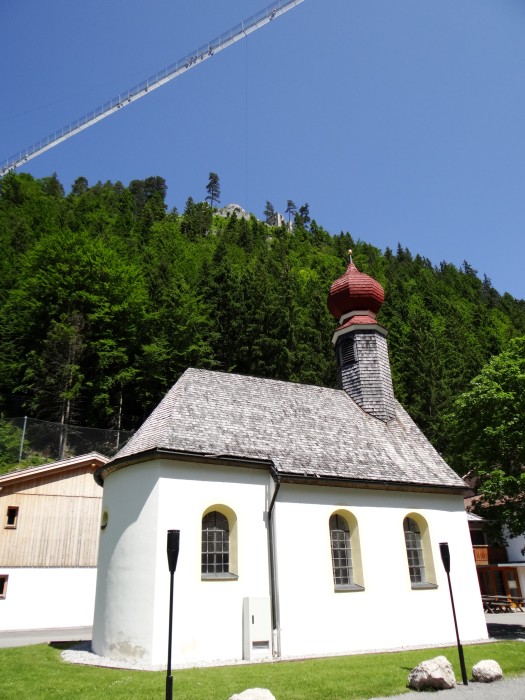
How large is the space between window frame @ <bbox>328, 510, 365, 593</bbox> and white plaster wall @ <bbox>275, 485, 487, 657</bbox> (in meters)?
0.14

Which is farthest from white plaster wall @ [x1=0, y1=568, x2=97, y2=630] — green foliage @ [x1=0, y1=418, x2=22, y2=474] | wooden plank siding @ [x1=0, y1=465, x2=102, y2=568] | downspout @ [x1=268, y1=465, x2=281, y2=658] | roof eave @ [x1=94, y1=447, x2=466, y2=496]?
downspout @ [x1=268, y1=465, x2=281, y2=658]

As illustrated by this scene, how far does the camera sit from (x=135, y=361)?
36.0 metres

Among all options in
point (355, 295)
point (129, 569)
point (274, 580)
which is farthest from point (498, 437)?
point (129, 569)

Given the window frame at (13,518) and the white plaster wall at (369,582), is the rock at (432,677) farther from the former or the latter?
the window frame at (13,518)

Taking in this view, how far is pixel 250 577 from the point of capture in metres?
12.7

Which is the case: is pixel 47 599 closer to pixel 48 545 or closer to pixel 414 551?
pixel 48 545

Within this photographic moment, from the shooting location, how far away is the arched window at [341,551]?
46.2 ft

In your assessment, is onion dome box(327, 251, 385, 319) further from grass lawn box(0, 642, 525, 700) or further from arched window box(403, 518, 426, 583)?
grass lawn box(0, 642, 525, 700)

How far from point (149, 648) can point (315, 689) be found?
4.44 m

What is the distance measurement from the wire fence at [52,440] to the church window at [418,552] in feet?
52.9

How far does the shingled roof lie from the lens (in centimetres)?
1378

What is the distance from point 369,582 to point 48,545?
14936 millimetres

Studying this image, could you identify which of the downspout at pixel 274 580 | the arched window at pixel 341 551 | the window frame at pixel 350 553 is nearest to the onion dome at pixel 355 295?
the window frame at pixel 350 553

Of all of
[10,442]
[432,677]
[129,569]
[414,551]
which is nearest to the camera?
[432,677]
